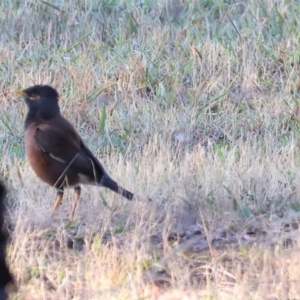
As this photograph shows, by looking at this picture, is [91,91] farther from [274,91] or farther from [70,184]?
[70,184]

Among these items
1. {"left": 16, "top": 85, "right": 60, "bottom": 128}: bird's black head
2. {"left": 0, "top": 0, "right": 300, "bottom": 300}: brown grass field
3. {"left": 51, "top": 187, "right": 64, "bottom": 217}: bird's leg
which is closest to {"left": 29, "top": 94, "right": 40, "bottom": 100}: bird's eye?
{"left": 16, "top": 85, "right": 60, "bottom": 128}: bird's black head

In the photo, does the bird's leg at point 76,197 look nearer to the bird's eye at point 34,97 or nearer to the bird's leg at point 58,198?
the bird's leg at point 58,198

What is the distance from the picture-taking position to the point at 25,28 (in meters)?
11.2

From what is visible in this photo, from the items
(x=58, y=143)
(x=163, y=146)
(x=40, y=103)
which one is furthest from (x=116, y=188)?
(x=163, y=146)

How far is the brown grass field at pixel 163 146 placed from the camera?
449cm

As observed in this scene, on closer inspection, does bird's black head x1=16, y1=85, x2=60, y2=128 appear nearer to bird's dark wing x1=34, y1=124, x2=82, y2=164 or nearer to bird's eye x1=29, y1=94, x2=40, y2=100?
bird's eye x1=29, y1=94, x2=40, y2=100

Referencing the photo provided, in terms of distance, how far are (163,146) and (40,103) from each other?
181 cm

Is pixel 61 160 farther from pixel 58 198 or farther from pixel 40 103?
pixel 40 103

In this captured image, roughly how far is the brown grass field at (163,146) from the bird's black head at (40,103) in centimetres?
54

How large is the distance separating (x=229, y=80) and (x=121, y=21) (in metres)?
2.04

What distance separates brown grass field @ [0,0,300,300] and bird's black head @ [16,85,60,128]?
1.79ft

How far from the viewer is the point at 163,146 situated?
778cm

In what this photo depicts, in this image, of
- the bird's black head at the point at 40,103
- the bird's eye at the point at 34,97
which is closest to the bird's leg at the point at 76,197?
the bird's black head at the point at 40,103

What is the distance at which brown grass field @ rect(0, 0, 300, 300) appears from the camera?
4488 millimetres
